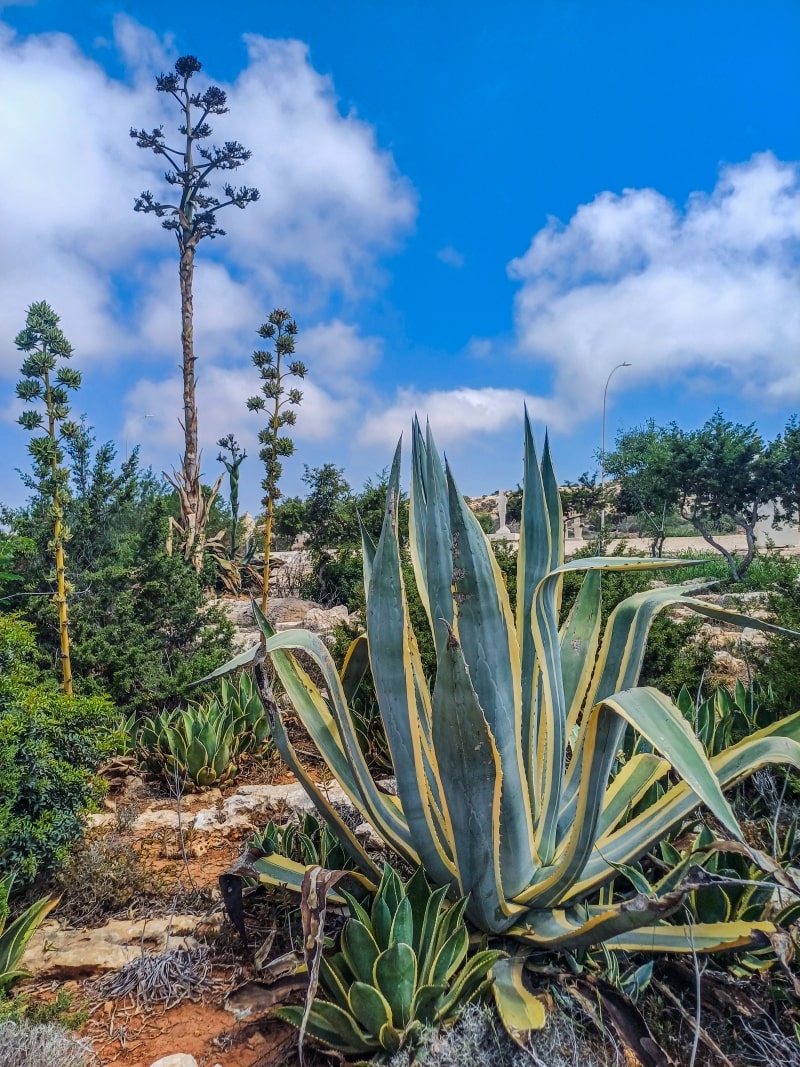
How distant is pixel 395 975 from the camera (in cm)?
155

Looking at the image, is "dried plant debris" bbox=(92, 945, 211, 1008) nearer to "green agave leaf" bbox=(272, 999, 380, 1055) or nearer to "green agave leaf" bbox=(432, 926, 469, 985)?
"green agave leaf" bbox=(272, 999, 380, 1055)

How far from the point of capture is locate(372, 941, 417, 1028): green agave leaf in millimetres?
1539

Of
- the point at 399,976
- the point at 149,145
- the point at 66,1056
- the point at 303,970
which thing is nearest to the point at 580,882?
the point at 399,976

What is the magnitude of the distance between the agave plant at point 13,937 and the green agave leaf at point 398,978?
1258mm

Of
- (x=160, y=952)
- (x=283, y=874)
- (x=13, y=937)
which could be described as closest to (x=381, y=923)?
(x=283, y=874)

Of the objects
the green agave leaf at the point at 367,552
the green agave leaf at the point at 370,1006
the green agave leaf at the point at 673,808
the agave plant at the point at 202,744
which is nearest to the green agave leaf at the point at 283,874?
the green agave leaf at the point at 370,1006

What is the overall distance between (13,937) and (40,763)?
643 millimetres

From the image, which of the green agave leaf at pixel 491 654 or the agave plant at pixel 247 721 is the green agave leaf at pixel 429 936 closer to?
the green agave leaf at pixel 491 654

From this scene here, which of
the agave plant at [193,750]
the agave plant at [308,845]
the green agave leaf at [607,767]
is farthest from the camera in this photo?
the agave plant at [193,750]

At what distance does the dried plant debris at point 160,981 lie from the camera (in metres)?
1.95

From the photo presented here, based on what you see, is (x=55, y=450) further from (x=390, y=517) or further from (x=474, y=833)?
(x=474, y=833)

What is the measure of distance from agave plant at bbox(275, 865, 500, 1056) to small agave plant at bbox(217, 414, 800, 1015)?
0.50 ft

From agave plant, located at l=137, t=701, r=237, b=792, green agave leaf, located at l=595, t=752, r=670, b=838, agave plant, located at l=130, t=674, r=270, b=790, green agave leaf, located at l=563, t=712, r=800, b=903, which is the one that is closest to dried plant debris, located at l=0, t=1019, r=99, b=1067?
green agave leaf, located at l=563, t=712, r=800, b=903

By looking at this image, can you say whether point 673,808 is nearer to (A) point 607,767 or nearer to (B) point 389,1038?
(A) point 607,767
